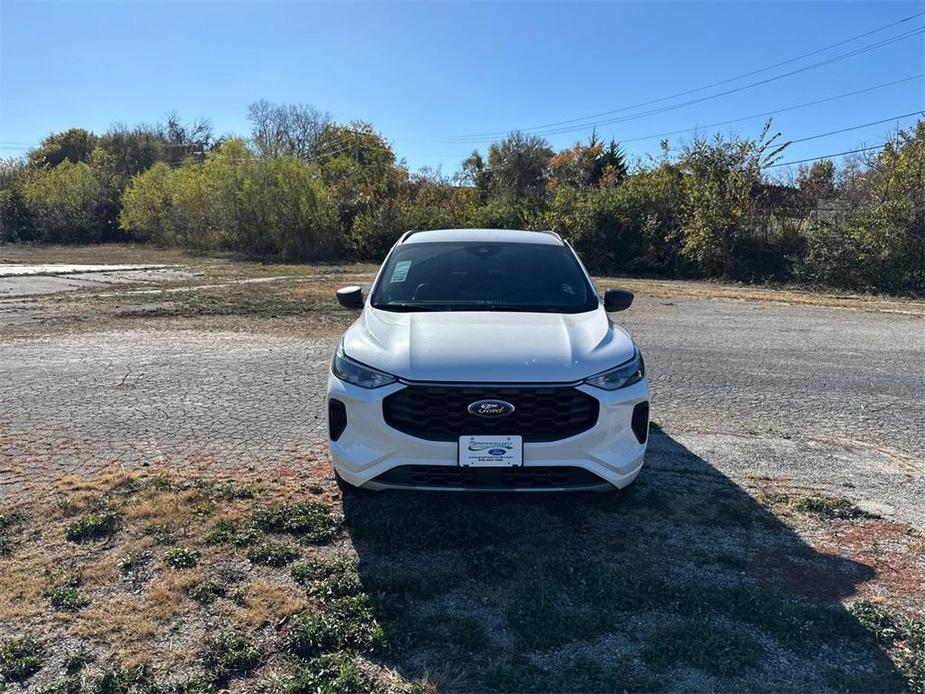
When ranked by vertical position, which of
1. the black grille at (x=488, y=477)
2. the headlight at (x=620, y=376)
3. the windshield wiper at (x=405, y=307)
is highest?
the windshield wiper at (x=405, y=307)

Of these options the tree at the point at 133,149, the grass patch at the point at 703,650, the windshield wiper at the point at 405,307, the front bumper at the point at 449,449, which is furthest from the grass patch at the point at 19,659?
the tree at the point at 133,149

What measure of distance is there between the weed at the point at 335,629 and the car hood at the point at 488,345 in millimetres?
1131

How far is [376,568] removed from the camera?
10.5 feet

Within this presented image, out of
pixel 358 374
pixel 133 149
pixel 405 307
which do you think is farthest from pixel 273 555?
pixel 133 149

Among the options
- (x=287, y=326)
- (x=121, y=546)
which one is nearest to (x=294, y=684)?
(x=121, y=546)

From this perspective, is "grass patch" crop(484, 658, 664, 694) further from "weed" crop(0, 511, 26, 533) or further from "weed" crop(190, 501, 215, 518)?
"weed" crop(0, 511, 26, 533)

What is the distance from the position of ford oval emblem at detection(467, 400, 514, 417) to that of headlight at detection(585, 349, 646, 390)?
0.48 metres

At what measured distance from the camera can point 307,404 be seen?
6.00m

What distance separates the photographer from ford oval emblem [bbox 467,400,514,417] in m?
3.22

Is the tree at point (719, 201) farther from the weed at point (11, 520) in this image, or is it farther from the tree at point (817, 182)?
the weed at point (11, 520)

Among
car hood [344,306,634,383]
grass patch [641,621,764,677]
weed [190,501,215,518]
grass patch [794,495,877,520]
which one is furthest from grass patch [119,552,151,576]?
grass patch [794,495,877,520]

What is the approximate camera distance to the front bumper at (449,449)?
3229 mm

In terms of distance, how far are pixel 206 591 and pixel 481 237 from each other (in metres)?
3.52

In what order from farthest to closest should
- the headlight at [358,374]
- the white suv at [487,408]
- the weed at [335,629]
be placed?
1. the headlight at [358,374]
2. the white suv at [487,408]
3. the weed at [335,629]
